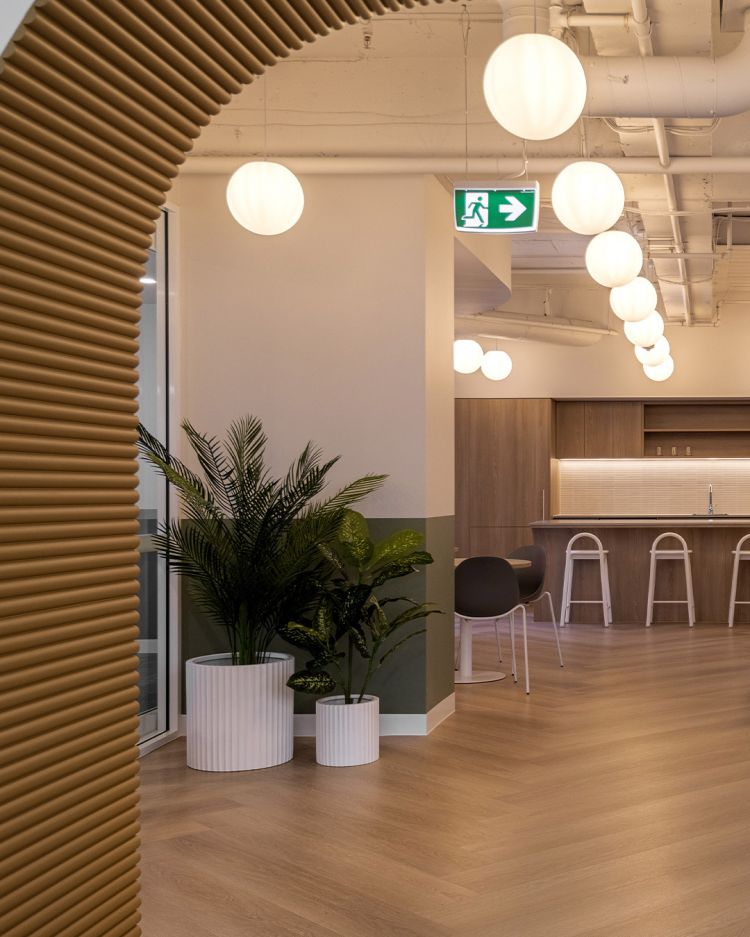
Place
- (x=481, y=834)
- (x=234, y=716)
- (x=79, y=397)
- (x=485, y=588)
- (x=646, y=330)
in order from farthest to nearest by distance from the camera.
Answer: (x=646, y=330) < (x=485, y=588) < (x=234, y=716) < (x=481, y=834) < (x=79, y=397)

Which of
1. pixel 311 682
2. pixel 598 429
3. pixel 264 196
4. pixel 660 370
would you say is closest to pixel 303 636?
pixel 311 682

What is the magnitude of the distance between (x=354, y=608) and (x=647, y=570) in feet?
20.7

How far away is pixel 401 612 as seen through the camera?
5914 mm

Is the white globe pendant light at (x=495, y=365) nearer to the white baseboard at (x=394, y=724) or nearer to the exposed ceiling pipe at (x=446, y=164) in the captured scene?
the exposed ceiling pipe at (x=446, y=164)

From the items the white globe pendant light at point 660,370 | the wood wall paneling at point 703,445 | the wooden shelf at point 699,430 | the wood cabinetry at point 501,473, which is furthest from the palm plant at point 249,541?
the wood wall paneling at point 703,445

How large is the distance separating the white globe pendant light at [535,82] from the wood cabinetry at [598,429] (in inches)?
394

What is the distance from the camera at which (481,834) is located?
418cm

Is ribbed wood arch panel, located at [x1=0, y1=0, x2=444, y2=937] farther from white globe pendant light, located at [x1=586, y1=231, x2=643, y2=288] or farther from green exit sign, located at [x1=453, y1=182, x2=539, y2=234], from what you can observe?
white globe pendant light, located at [x1=586, y1=231, x2=643, y2=288]

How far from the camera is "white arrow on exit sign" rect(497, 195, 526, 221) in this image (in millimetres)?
5297

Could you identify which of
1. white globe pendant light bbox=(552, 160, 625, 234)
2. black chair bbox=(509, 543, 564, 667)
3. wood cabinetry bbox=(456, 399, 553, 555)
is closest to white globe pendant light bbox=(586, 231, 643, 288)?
white globe pendant light bbox=(552, 160, 625, 234)

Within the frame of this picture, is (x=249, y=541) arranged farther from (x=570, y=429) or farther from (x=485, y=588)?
(x=570, y=429)

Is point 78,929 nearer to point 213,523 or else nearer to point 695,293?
point 213,523

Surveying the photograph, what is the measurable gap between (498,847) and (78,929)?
2.37 m

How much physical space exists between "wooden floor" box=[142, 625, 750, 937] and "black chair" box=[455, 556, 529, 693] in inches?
25.9
